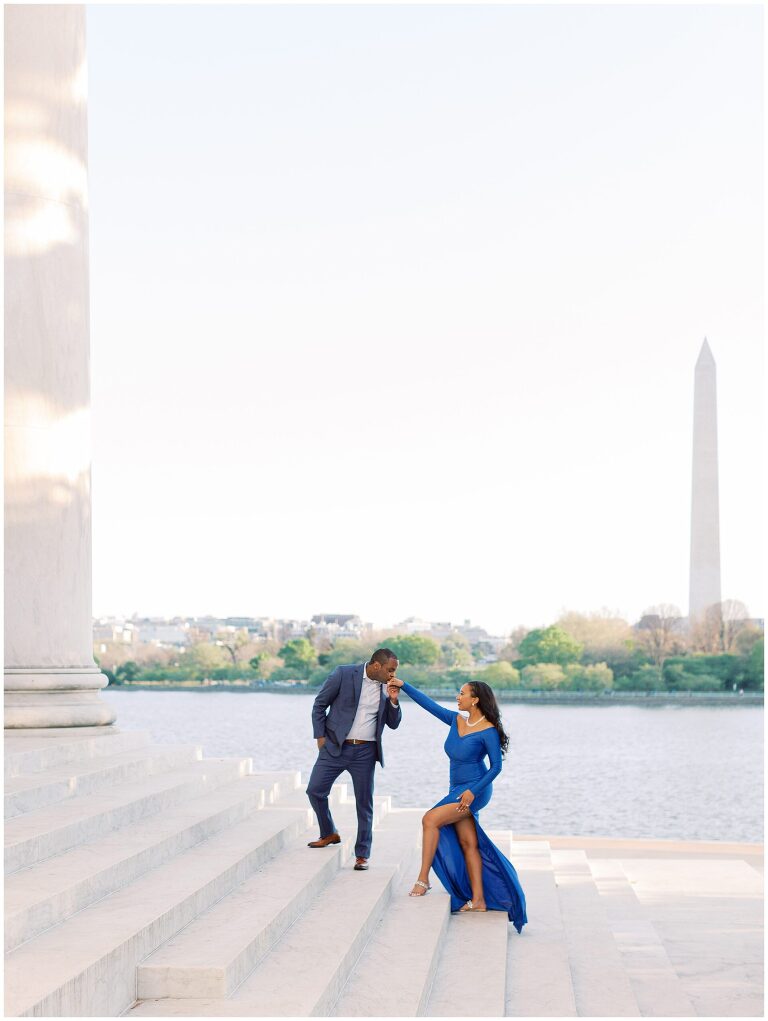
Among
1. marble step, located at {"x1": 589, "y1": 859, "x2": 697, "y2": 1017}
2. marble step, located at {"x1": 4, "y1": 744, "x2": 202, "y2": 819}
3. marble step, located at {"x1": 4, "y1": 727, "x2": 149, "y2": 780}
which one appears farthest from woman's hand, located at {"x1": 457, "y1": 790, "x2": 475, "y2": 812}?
marble step, located at {"x1": 4, "y1": 727, "x2": 149, "y2": 780}

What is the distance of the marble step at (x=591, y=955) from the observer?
53.8ft

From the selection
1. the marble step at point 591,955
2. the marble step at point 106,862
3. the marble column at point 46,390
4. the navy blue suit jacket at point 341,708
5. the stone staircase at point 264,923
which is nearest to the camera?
the stone staircase at point 264,923

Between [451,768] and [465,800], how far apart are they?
2.79 ft

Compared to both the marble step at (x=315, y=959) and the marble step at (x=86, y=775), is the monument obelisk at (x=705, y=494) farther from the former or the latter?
the marble step at (x=315, y=959)

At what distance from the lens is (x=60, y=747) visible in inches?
850

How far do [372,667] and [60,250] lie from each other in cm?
1099

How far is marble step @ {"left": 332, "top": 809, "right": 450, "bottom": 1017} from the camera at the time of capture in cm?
1409

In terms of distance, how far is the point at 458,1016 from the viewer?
14398 mm

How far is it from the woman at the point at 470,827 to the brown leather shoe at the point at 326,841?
1.76 meters

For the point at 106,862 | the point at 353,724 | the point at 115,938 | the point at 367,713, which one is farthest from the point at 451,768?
the point at 115,938

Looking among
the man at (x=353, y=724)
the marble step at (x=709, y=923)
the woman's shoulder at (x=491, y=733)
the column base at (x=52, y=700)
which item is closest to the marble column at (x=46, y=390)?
the column base at (x=52, y=700)

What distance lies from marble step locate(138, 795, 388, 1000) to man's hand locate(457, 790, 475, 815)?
2161 mm

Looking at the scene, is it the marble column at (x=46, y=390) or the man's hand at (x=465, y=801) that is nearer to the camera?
the man's hand at (x=465, y=801)

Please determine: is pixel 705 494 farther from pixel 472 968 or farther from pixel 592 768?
pixel 472 968
